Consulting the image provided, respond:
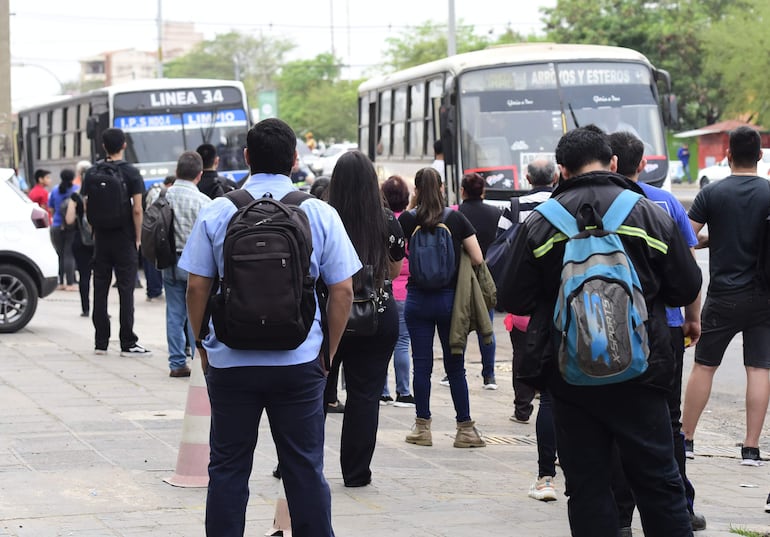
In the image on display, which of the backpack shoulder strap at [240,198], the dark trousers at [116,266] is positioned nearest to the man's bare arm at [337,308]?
the backpack shoulder strap at [240,198]

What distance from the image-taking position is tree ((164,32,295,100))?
106 m

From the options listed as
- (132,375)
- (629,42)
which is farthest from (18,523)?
(629,42)

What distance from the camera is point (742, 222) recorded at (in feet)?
23.7

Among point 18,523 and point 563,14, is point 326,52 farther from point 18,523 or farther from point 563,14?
point 18,523

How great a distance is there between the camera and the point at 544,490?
6758 mm

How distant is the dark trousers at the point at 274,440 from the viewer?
188 inches

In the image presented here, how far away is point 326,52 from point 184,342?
83.9m

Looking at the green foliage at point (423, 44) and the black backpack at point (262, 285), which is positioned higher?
the green foliage at point (423, 44)

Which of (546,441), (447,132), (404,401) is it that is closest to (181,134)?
(447,132)

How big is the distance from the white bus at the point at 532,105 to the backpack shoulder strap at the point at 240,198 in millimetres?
12604

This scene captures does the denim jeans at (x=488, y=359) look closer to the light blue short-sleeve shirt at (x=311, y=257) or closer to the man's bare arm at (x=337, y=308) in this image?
the man's bare arm at (x=337, y=308)

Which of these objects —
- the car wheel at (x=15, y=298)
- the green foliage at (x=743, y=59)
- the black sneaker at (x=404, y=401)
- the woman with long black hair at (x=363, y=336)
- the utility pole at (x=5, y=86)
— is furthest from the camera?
the green foliage at (x=743, y=59)

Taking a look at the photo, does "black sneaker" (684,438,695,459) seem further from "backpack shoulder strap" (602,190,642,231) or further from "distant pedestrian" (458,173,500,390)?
"backpack shoulder strap" (602,190,642,231)

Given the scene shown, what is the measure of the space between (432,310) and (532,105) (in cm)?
1057
